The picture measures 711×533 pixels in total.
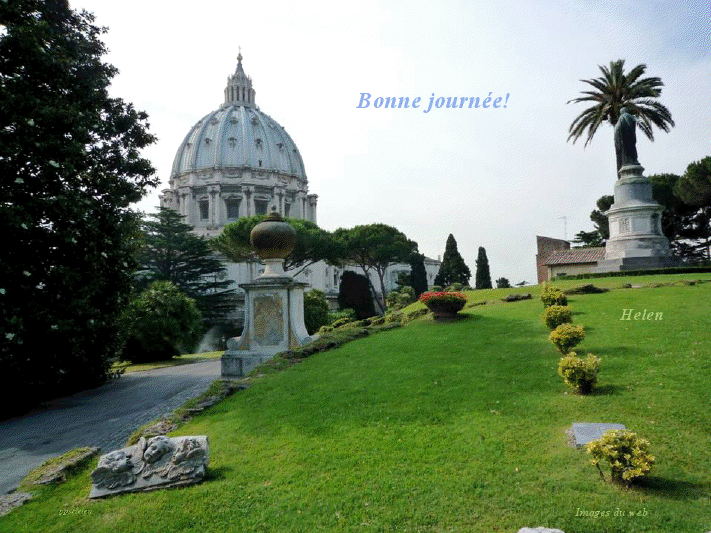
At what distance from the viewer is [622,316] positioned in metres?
14.6

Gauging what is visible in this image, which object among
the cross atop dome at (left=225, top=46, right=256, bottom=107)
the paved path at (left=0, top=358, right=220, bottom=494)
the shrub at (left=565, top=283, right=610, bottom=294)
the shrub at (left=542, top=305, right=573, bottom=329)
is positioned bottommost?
the paved path at (left=0, top=358, right=220, bottom=494)

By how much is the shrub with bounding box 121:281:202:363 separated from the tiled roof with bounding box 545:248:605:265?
23430 millimetres

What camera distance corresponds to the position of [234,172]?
95.8 m

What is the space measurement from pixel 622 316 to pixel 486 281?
116ft

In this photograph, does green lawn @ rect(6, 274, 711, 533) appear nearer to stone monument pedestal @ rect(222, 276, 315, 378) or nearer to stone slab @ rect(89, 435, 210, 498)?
stone slab @ rect(89, 435, 210, 498)

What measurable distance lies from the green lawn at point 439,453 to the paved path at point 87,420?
1.80 metres

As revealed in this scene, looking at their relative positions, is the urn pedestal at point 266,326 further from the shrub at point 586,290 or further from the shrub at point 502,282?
the shrub at point 502,282

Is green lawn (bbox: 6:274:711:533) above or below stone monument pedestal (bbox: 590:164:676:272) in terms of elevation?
below

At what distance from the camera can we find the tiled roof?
3412 cm

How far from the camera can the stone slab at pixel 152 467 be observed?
6316 mm

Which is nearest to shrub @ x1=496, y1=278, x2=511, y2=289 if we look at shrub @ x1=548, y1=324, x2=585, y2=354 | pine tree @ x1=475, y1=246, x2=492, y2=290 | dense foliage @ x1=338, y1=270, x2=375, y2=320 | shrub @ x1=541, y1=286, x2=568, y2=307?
pine tree @ x1=475, y1=246, x2=492, y2=290

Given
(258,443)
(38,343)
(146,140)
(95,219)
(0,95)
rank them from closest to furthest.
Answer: (258,443), (0,95), (38,343), (95,219), (146,140)

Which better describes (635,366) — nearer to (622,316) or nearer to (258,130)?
(622,316)

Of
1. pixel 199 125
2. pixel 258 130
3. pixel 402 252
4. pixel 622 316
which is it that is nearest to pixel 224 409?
pixel 622 316
